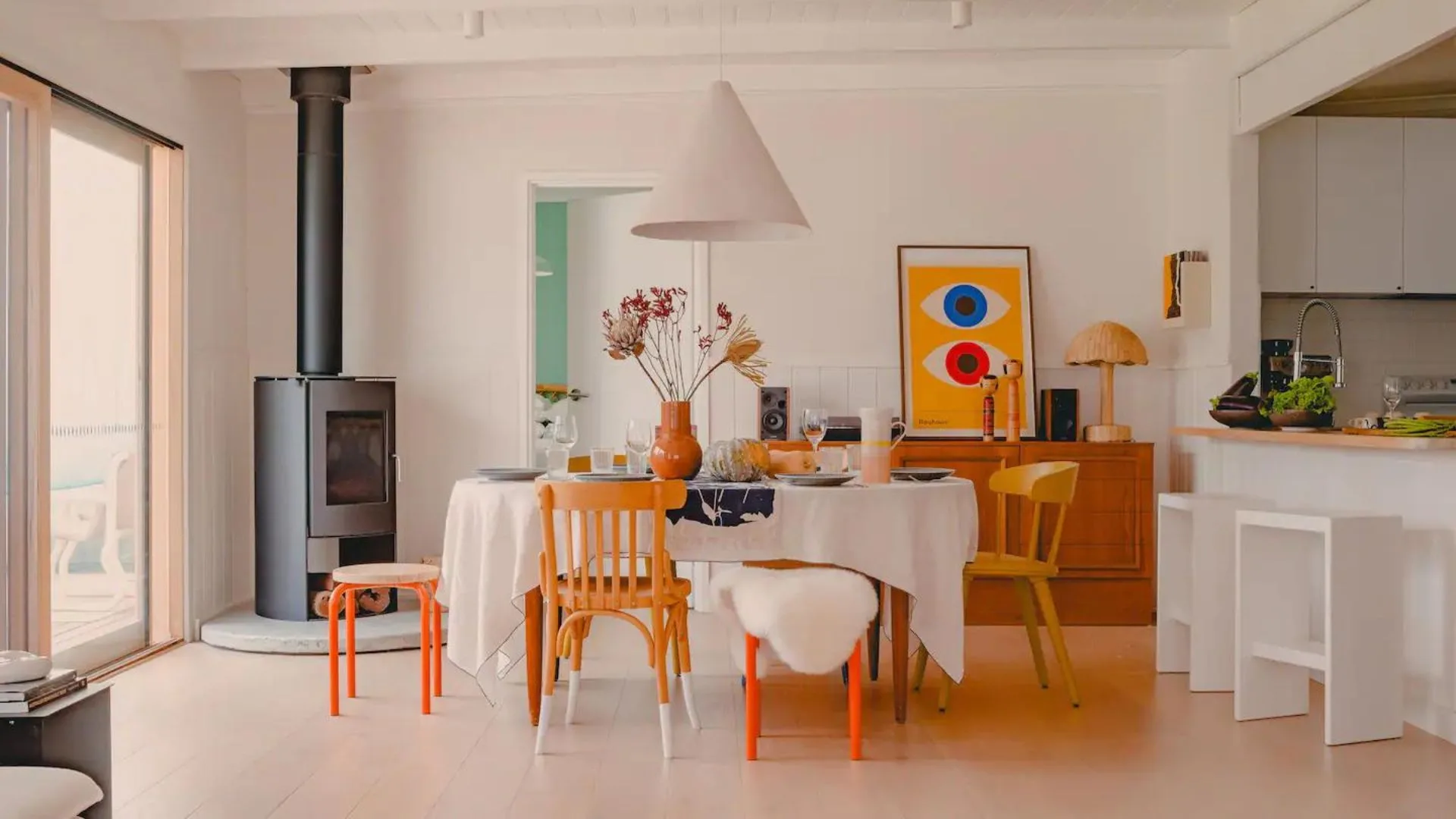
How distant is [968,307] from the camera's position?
6.14 m

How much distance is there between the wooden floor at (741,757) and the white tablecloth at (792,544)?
35 cm

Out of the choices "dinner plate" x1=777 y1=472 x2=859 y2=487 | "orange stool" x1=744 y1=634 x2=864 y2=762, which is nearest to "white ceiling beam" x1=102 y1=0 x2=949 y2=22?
"dinner plate" x1=777 y1=472 x2=859 y2=487

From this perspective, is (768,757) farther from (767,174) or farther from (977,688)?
(767,174)

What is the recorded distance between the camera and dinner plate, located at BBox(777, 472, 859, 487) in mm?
3844

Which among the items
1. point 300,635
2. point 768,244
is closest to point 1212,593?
point 768,244

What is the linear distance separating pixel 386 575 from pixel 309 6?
2.40 meters

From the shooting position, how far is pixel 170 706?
425 centimetres

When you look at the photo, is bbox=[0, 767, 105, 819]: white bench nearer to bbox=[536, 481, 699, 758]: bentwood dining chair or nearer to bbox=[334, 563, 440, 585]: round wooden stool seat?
bbox=[536, 481, 699, 758]: bentwood dining chair

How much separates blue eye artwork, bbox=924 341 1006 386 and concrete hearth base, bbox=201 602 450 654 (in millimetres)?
2670

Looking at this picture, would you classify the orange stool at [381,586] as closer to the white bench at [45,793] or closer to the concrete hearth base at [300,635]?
the concrete hearth base at [300,635]

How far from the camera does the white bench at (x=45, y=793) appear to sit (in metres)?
2.08

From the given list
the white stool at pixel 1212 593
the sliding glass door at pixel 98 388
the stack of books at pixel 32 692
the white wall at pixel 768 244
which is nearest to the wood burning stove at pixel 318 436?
the white wall at pixel 768 244

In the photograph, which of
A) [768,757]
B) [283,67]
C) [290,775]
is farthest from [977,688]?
[283,67]

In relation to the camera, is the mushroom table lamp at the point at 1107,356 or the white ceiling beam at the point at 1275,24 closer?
the white ceiling beam at the point at 1275,24
